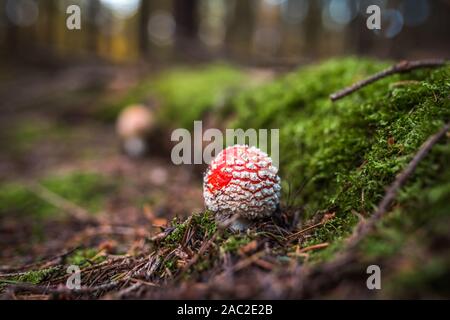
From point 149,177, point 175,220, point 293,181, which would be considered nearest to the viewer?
point 175,220

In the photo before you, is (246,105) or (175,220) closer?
(175,220)

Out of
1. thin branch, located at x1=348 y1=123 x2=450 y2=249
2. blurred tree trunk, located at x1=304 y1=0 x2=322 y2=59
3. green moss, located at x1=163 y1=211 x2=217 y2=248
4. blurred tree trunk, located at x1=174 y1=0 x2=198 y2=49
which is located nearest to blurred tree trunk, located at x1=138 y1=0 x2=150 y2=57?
blurred tree trunk, located at x1=174 y1=0 x2=198 y2=49

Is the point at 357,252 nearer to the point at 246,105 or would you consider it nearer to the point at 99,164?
the point at 246,105

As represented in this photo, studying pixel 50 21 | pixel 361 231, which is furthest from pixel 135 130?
pixel 50 21

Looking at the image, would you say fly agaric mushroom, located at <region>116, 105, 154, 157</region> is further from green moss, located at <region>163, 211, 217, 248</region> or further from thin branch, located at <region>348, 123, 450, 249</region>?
thin branch, located at <region>348, 123, 450, 249</region>

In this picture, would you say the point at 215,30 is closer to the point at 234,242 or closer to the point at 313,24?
the point at 313,24

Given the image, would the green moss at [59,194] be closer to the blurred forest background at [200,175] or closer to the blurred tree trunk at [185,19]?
the blurred forest background at [200,175]

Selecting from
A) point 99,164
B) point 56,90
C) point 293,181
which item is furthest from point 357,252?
point 56,90

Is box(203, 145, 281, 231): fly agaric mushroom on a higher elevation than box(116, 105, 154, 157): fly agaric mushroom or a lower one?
lower
